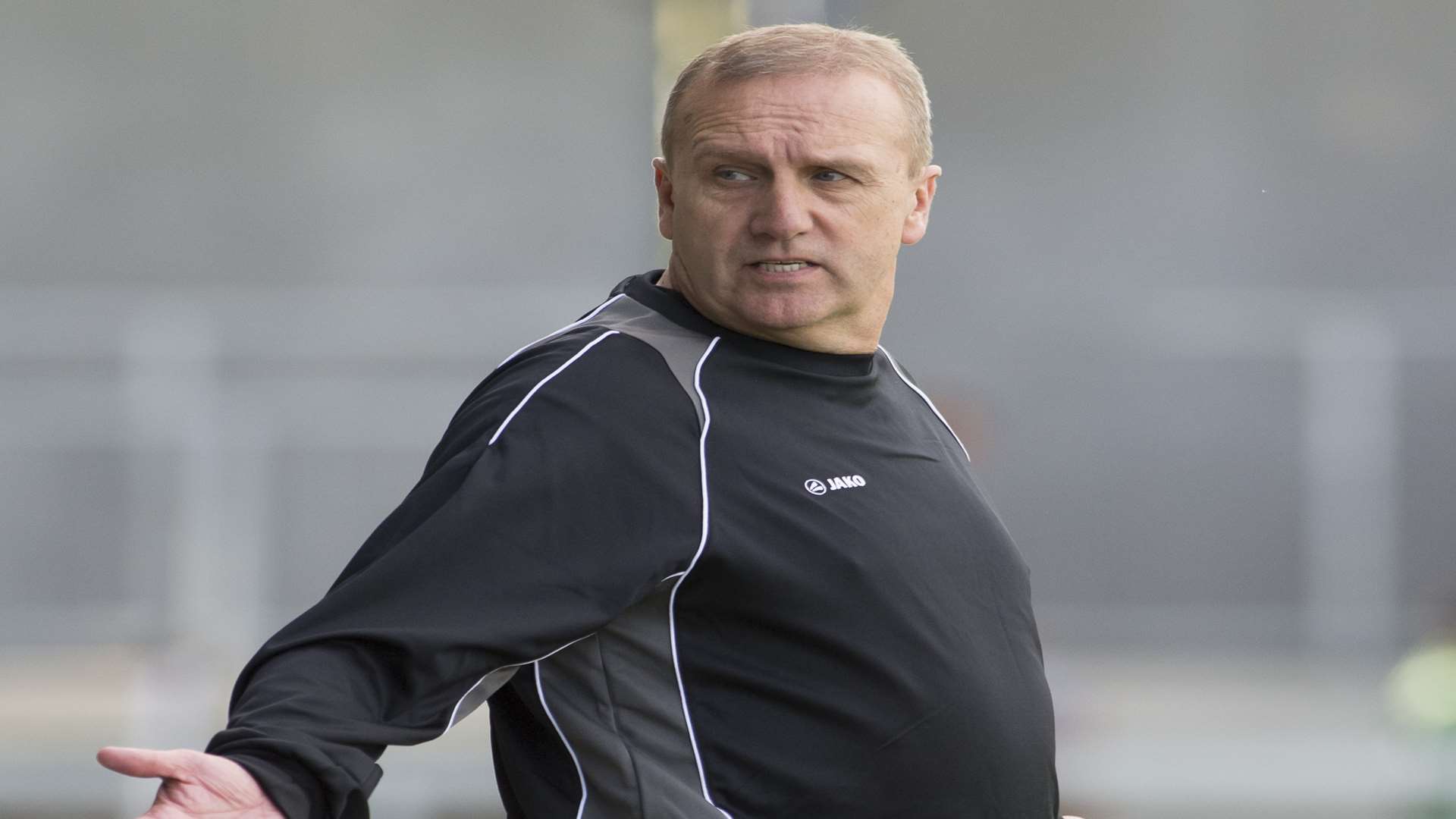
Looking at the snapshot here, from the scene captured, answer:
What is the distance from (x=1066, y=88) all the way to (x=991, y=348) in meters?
0.92

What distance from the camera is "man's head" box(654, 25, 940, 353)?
1384 millimetres

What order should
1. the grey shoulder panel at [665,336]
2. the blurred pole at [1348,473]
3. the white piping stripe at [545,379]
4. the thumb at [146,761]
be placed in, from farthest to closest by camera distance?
the blurred pole at [1348,473]
the grey shoulder panel at [665,336]
the white piping stripe at [545,379]
the thumb at [146,761]

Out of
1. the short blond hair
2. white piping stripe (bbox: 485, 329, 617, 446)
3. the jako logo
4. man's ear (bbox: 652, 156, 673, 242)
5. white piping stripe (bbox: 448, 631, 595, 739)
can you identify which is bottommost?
white piping stripe (bbox: 448, 631, 595, 739)

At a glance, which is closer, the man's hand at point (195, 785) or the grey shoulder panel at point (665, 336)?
the man's hand at point (195, 785)

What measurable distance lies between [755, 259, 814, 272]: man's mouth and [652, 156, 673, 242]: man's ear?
11 centimetres

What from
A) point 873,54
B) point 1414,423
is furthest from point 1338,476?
point 873,54

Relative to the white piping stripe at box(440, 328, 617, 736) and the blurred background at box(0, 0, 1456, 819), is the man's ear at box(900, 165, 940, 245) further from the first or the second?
the blurred background at box(0, 0, 1456, 819)

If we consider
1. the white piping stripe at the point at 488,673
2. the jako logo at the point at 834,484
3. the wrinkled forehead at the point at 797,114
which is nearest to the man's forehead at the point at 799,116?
the wrinkled forehead at the point at 797,114

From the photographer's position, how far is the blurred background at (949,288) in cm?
564

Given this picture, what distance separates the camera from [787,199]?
1376 millimetres

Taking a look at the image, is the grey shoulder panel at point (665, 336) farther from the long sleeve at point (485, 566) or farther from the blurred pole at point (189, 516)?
the blurred pole at point (189, 516)

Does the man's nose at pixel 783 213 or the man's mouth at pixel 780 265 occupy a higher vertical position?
the man's nose at pixel 783 213

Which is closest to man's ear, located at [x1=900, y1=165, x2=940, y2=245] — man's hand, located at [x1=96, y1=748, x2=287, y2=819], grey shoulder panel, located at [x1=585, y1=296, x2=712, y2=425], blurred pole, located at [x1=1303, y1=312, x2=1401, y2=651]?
grey shoulder panel, located at [x1=585, y1=296, x2=712, y2=425]

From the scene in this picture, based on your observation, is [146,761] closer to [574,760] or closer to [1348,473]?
[574,760]
